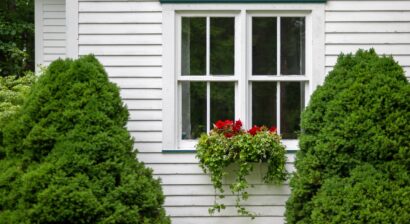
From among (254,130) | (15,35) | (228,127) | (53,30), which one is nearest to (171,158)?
(228,127)

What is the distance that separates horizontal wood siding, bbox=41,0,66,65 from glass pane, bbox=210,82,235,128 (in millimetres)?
5152

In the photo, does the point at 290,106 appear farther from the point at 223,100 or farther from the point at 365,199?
the point at 365,199

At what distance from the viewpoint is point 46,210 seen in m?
6.21

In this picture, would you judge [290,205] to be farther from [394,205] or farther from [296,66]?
[296,66]

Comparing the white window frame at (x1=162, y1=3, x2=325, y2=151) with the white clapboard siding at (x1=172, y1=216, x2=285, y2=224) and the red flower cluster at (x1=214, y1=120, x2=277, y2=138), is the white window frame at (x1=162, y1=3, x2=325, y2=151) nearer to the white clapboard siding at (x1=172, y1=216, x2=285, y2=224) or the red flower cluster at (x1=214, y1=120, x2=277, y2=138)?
the red flower cluster at (x1=214, y1=120, x2=277, y2=138)

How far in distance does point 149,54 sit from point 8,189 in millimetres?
2230

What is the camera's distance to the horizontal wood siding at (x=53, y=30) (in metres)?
12.2

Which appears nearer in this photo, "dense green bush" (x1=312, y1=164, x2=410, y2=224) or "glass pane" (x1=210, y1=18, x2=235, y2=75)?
"dense green bush" (x1=312, y1=164, x2=410, y2=224)

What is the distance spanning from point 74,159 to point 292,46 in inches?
118

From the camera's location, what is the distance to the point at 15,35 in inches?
703

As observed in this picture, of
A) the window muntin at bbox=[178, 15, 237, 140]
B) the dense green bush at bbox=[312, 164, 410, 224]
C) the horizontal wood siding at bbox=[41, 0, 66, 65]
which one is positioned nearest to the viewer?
the dense green bush at bbox=[312, 164, 410, 224]

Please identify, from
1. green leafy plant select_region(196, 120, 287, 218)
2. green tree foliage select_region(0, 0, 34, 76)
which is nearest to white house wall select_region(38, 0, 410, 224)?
green leafy plant select_region(196, 120, 287, 218)

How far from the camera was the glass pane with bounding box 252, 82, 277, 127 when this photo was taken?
7879 millimetres

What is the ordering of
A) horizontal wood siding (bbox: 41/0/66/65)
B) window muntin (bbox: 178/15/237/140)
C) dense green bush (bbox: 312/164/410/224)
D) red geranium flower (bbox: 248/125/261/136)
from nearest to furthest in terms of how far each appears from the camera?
dense green bush (bbox: 312/164/410/224), red geranium flower (bbox: 248/125/261/136), window muntin (bbox: 178/15/237/140), horizontal wood siding (bbox: 41/0/66/65)
